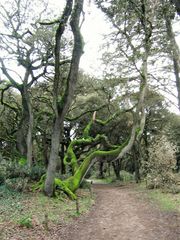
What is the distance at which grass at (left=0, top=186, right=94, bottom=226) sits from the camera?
949 cm

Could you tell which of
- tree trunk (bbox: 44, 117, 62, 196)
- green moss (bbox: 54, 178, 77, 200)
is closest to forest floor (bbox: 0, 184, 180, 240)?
green moss (bbox: 54, 178, 77, 200)

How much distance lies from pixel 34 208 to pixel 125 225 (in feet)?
11.9

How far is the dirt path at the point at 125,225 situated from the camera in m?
8.42

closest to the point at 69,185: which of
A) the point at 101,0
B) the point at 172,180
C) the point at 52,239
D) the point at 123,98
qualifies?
the point at 172,180

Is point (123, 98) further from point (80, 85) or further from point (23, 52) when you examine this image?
point (23, 52)

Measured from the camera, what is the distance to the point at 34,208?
11.4m

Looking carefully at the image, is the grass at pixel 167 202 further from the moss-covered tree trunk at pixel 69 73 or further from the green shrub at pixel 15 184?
the green shrub at pixel 15 184

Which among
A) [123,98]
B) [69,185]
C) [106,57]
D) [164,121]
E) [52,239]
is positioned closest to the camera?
[52,239]

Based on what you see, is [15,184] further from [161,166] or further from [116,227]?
[161,166]

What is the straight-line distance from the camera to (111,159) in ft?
61.3

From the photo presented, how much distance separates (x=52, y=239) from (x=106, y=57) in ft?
48.3

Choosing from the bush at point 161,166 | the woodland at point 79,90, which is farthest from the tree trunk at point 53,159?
the bush at point 161,166

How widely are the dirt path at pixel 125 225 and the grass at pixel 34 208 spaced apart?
2.17 feet

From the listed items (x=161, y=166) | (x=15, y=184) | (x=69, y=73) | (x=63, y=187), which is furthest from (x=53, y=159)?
(x=161, y=166)
